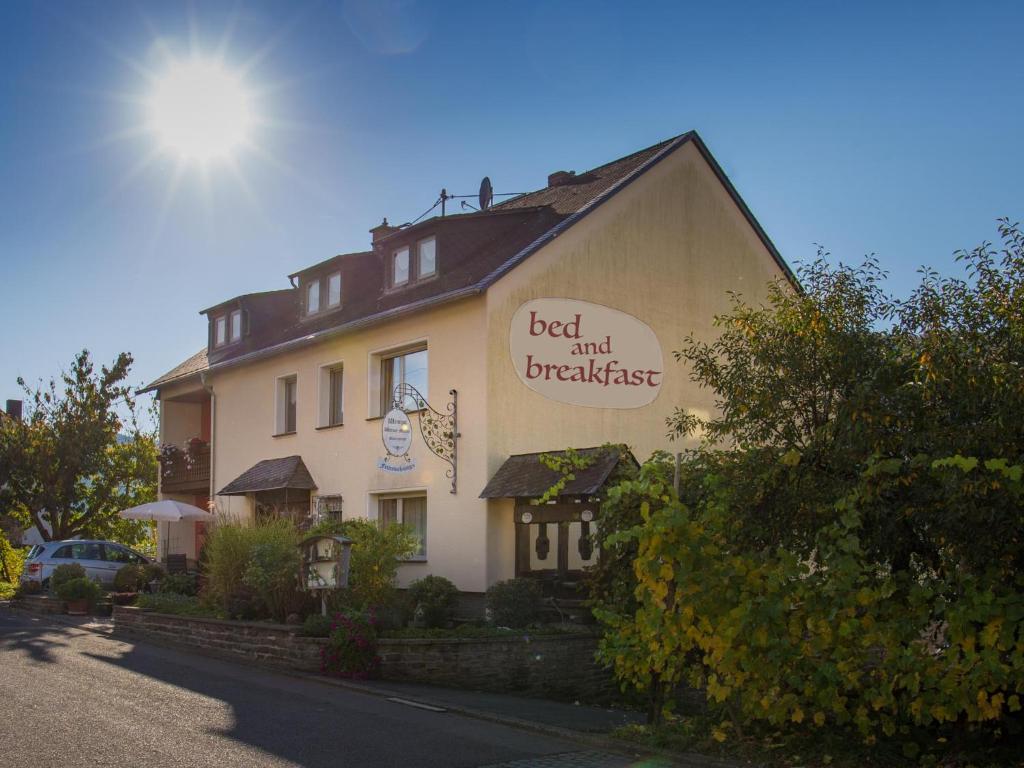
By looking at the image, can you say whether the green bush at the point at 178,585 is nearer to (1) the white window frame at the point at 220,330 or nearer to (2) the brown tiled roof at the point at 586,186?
(1) the white window frame at the point at 220,330

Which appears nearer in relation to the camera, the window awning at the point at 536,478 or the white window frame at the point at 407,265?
the window awning at the point at 536,478

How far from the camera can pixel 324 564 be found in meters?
15.9

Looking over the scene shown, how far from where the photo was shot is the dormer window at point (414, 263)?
72.4 feet

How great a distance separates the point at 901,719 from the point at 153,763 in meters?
5.98

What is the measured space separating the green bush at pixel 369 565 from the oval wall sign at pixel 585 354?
13.6 feet

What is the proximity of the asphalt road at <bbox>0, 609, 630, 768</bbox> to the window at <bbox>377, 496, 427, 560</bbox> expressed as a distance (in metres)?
6.54

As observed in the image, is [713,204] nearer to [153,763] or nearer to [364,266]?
[364,266]

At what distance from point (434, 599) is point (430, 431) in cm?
343

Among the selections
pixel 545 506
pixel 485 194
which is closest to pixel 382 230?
pixel 485 194

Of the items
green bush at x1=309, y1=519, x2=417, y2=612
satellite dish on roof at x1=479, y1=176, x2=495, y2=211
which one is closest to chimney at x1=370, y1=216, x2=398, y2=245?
satellite dish on roof at x1=479, y1=176, x2=495, y2=211

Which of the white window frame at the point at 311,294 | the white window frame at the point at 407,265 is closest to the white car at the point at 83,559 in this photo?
the white window frame at the point at 311,294

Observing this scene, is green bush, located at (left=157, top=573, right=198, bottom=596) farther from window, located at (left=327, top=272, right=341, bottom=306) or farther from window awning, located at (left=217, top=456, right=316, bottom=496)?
window, located at (left=327, top=272, right=341, bottom=306)

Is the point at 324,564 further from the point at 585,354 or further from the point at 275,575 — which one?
the point at 585,354

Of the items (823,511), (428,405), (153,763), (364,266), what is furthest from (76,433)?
(823,511)
